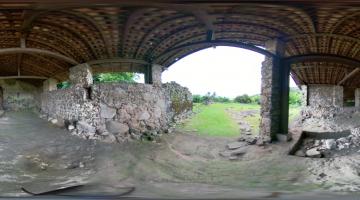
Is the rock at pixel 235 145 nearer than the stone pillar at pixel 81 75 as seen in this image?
No

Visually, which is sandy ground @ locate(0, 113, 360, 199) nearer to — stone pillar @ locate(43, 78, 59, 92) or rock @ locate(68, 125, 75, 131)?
rock @ locate(68, 125, 75, 131)

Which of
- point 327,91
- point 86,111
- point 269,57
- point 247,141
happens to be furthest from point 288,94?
point 86,111

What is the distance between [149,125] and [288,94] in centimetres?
54

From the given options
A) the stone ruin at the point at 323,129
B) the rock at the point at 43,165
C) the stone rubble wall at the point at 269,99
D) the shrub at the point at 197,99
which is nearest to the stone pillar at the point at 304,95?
the stone ruin at the point at 323,129

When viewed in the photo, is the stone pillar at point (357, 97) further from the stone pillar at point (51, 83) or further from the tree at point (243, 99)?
the stone pillar at point (51, 83)

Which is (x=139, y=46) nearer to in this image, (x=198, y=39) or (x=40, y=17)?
(x=198, y=39)

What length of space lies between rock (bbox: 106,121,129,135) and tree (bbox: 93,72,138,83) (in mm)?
164

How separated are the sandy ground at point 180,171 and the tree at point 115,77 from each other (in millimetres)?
248

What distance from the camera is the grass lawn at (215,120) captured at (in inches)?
52.1

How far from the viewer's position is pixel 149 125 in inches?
42.5

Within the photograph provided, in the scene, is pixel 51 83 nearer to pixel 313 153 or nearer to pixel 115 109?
pixel 115 109

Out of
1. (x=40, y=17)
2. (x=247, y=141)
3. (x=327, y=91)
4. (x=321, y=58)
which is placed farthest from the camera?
(x=327, y=91)

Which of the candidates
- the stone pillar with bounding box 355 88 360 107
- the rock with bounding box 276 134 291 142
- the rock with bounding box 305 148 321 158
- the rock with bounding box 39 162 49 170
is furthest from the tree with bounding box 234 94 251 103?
the stone pillar with bounding box 355 88 360 107

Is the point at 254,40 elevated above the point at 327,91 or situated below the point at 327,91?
above
